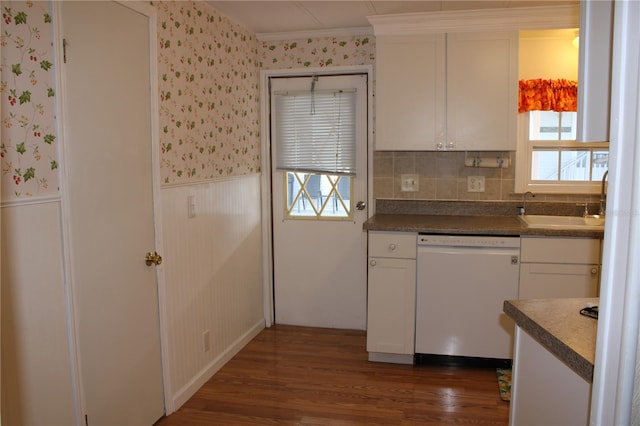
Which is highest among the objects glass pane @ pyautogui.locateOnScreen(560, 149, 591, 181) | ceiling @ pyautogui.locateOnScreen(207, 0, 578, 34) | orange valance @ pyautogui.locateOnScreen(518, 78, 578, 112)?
ceiling @ pyautogui.locateOnScreen(207, 0, 578, 34)

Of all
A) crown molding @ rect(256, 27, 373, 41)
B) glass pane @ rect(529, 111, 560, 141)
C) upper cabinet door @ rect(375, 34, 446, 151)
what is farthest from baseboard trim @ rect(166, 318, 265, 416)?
glass pane @ rect(529, 111, 560, 141)

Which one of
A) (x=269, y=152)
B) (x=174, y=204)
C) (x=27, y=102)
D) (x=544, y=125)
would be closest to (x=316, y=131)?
(x=269, y=152)

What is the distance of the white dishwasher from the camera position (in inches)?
126

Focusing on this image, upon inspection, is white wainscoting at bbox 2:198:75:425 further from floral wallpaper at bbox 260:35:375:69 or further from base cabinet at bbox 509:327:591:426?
floral wallpaper at bbox 260:35:375:69

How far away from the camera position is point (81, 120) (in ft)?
6.93

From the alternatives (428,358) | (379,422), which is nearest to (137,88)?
(379,422)

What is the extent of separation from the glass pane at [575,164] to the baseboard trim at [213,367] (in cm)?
256

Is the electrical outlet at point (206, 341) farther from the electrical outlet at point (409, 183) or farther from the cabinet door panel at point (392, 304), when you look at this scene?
the electrical outlet at point (409, 183)

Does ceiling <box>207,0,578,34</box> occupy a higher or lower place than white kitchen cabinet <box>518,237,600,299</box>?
higher

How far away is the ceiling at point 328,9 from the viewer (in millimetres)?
3166

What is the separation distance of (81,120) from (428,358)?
8.40ft

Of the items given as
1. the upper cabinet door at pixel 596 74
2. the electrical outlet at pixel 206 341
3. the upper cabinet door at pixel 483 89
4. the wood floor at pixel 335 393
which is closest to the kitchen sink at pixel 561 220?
the upper cabinet door at pixel 483 89

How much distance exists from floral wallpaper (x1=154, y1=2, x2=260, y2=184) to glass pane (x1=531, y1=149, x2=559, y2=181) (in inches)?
81.9

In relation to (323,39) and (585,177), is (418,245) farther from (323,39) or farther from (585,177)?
(323,39)
